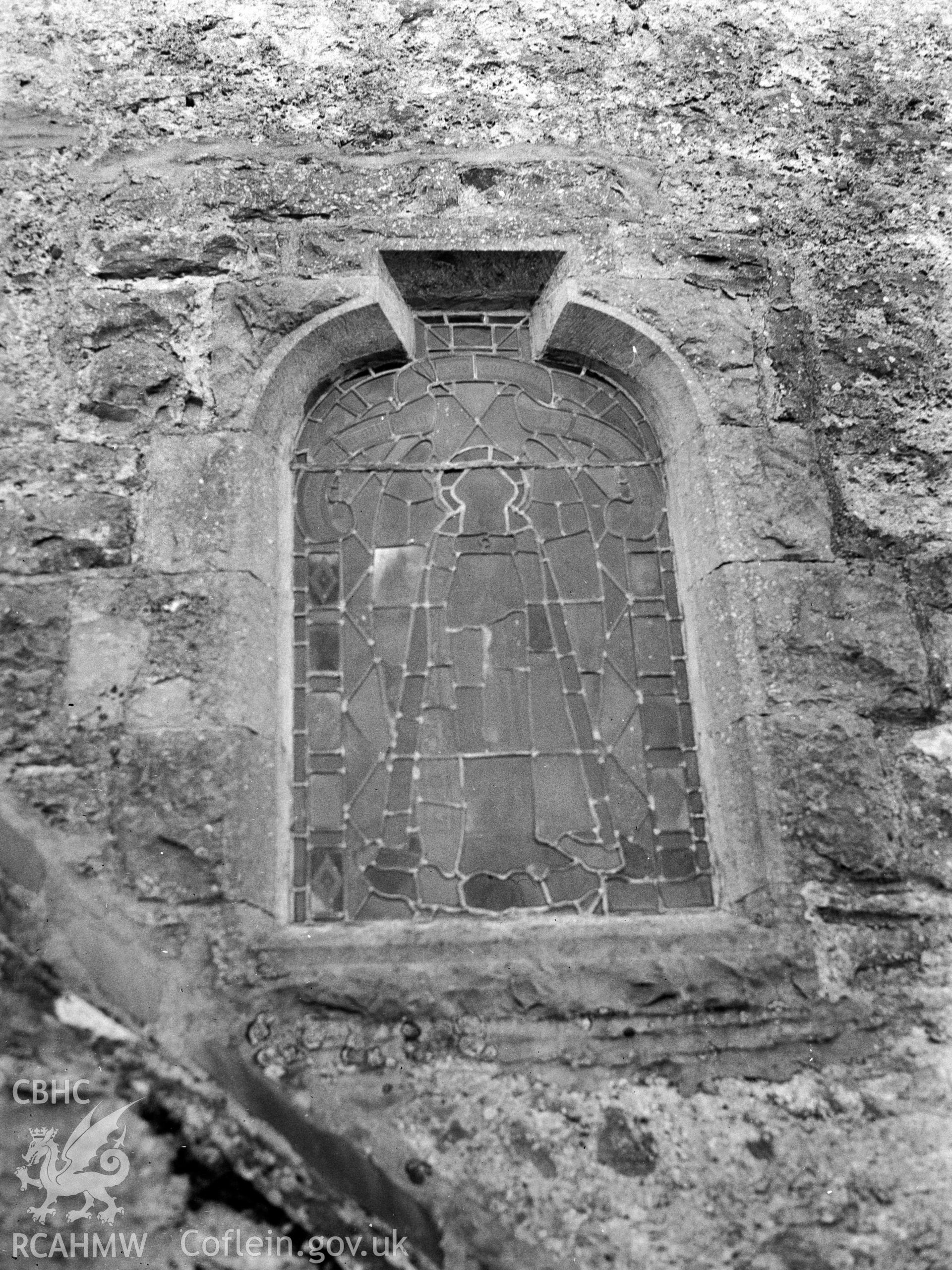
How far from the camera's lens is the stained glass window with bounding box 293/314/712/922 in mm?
2971

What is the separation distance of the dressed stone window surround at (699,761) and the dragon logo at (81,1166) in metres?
0.58

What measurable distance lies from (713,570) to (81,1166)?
212 centimetres

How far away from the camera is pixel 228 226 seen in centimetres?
338

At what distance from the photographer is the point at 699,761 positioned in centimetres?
310

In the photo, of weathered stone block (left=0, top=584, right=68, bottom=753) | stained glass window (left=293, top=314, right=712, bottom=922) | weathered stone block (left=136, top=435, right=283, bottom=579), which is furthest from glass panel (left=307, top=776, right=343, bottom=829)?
weathered stone block (left=0, top=584, right=68, bottom=753)

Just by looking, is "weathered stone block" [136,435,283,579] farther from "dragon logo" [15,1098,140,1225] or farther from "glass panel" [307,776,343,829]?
"dragon logo" [15,1098,140,1225]

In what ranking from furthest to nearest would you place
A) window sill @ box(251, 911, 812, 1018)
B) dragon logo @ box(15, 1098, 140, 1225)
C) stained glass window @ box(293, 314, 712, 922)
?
stained glass window @ box(293, 314, 712, 922), window sill @ box(251, 911, 812, 1018), dragon logo @ box(15, 1098, 140, 1225)

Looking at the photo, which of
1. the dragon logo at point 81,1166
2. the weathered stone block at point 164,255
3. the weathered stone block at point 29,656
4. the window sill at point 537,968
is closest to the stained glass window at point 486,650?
the window sill at point 537,968

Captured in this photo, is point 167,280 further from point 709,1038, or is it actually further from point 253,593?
point 709,1038

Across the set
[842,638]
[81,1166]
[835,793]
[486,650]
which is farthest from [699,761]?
[81,1166]

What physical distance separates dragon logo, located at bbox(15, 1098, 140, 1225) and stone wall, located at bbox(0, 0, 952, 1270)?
0.06 meters

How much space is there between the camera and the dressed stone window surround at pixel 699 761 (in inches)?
106

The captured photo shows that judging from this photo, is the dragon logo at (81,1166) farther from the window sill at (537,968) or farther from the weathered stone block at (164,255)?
the weathered stone block at (164,255)

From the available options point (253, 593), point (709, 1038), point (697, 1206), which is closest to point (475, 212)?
point (253, 593)
